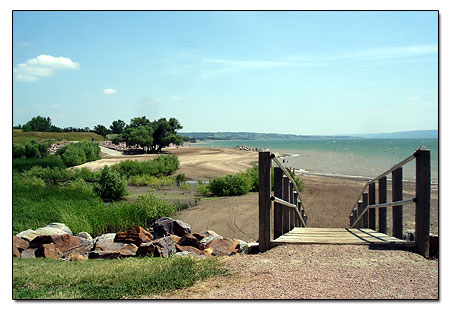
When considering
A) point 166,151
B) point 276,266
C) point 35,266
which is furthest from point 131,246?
point 166,151

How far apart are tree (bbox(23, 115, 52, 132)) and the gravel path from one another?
391 centimetres

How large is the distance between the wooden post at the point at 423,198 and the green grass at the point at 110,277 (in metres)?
2.46

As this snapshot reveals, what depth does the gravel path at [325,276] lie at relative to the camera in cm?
402

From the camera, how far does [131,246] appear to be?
6.94m

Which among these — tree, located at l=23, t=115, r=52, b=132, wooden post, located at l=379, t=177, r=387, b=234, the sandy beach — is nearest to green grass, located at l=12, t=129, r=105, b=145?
tree, located at l=23, t=115, r=52, b=132

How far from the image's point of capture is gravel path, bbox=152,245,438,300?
4.02m

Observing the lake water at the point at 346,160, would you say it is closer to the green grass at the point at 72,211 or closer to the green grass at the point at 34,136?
the green grass at the point at 72,211

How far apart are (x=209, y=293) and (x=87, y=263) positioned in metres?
2.37

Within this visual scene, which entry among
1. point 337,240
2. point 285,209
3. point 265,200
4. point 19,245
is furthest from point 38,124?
point 337,240

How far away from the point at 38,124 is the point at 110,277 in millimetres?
3379

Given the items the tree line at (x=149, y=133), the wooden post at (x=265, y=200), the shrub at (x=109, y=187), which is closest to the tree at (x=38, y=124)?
the wooden post at (x=265, y=200)

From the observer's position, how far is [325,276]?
170 inches
